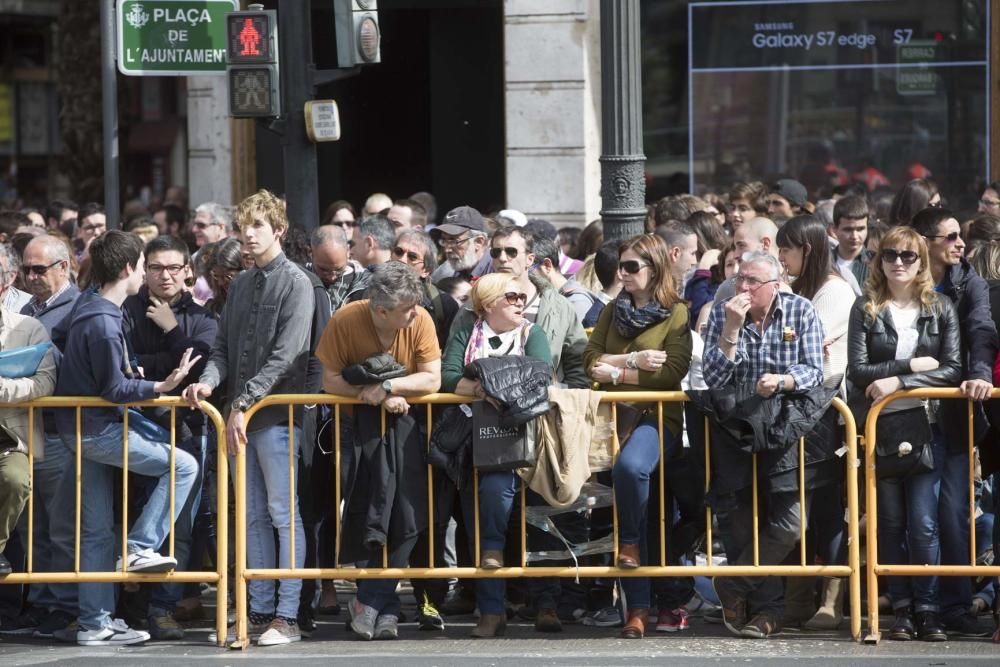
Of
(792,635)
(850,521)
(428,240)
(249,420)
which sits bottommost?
(792,635)

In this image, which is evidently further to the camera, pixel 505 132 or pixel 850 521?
pixel 505 132

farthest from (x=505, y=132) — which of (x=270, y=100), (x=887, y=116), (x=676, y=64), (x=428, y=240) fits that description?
(x=428, y=240)

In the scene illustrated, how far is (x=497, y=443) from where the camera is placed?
7.73m

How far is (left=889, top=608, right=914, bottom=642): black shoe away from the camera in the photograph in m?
7.75

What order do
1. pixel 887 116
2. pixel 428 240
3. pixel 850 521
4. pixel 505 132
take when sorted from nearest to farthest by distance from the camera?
pixel 850 521
pixel 428 240
pixel 887 116
pixel 505 132

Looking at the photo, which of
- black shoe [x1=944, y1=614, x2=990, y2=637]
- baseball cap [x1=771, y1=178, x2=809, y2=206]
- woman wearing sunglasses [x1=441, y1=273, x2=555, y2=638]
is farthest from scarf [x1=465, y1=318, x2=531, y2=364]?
baseball cap [x1=771, y1=178, x2=809, y2=206]

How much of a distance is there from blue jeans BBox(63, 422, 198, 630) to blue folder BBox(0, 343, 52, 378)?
0.38 m

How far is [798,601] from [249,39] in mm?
4976

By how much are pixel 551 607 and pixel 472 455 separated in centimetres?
90

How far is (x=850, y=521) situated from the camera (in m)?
7.68

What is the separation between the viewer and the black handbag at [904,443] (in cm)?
761

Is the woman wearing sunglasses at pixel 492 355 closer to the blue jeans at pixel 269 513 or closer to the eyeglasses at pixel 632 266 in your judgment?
the eyeglasses at pixel 632 266

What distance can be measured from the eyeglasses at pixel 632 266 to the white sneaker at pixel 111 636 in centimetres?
292

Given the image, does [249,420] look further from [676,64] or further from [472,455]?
[676,64]
